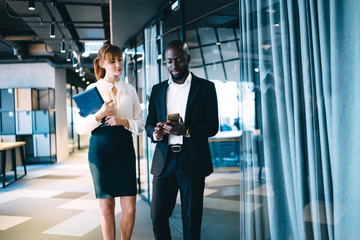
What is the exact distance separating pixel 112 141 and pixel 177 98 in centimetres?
65

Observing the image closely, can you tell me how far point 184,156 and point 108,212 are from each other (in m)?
0.90

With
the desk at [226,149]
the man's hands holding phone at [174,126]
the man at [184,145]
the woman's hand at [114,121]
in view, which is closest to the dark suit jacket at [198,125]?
the man at [184,145]

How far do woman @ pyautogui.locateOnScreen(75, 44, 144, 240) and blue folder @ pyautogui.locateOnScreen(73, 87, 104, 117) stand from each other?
0.05 metres

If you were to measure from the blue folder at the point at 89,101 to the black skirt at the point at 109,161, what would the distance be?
0.16 metres

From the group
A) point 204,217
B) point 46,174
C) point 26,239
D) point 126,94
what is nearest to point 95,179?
point 126,94

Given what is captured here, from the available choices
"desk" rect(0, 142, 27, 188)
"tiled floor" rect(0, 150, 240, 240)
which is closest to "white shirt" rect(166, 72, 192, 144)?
"tiled floor" rect(0, 150, 240, 240)

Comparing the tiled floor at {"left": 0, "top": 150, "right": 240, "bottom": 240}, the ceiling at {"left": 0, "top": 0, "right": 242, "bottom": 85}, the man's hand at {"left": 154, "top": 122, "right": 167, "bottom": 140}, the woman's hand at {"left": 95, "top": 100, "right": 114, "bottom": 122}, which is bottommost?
the tiled floor at {"left": 0, "top": 150, "right": 240, "bottom": 240}

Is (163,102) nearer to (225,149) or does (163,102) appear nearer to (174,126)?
(174,126)

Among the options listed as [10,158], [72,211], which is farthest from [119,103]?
[10,158]

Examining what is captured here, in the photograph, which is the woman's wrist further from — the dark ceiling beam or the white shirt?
the dark ceiling beam

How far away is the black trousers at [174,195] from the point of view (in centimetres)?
186

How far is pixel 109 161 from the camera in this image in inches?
86.1

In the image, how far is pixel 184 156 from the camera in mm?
1848

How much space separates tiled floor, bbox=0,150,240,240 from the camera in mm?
3275
